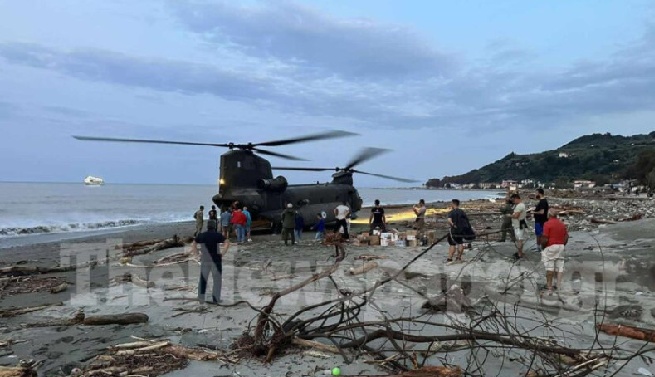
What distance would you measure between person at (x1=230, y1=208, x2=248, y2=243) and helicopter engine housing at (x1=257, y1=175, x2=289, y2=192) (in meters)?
2.63

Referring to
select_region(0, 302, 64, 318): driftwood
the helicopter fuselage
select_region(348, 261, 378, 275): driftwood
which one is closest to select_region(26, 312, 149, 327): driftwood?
select_region(0, 302, 64, 318): driftwood

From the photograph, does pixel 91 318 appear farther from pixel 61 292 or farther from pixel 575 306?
pixel 575 306

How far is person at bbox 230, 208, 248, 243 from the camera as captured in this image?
1759cm

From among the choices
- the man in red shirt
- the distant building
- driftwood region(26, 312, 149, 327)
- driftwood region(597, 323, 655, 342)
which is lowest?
driftwood region(26, 312, 149, 327)

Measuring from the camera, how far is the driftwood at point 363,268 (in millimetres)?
10854

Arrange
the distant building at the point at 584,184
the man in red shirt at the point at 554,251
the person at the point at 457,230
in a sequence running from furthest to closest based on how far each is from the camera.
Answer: the distant building at the point at 584,184 < the person at the point at 457,230 < the man in red shirt at the point at 554,251

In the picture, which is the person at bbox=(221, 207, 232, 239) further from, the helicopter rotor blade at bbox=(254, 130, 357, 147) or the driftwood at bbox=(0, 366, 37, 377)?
the driftwood at bbox=(0, 366, 37, 377)

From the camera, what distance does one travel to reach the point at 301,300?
325 inches

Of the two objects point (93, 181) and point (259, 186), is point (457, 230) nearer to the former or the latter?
point (259, 186)

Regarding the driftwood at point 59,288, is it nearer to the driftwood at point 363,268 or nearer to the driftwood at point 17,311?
the driftwood at point 17,311

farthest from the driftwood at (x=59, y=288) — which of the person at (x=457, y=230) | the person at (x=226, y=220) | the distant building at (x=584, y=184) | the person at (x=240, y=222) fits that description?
the distant building at (x=584, y=184)

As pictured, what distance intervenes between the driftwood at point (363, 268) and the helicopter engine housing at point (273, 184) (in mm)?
9678

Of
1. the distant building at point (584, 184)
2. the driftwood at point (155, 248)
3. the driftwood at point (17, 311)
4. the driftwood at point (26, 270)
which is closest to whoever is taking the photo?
the driftwood at point (17, 311)

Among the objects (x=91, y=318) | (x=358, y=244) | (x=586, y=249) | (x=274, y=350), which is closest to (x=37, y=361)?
(x=91, y=318)
